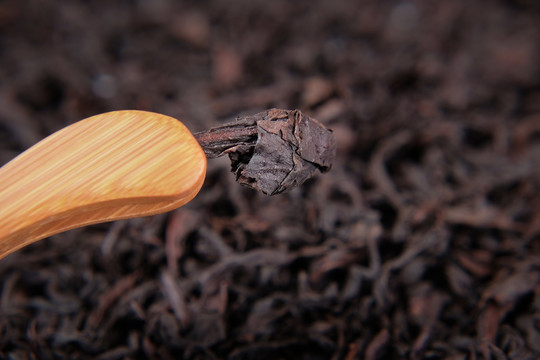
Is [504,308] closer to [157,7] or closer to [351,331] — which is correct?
[351,331]

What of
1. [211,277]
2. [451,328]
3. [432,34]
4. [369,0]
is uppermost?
[369,0]

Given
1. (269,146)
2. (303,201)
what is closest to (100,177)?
(269,146)

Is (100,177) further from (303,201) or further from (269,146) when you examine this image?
(303,201)

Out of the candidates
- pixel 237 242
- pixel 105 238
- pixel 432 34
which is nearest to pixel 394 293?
pixel 237 242

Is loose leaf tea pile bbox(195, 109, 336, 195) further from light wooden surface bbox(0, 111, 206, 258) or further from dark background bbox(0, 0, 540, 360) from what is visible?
dark background bbox(0, 0, 540, 360)

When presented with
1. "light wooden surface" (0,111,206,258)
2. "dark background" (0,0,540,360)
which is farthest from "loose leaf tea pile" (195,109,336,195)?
"dark background" (0,0,540,360)
